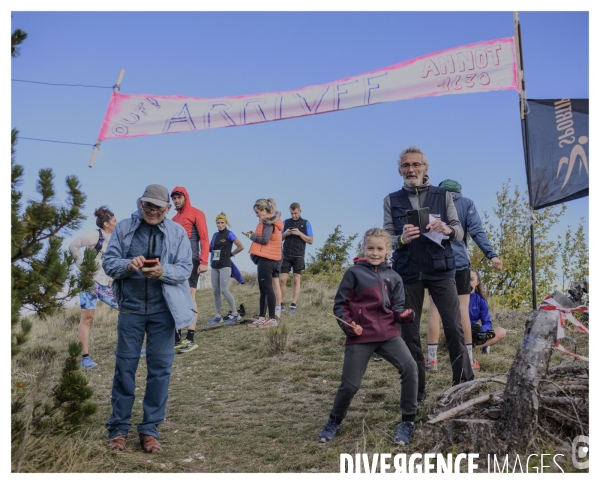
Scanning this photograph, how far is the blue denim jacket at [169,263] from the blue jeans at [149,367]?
188 millimetres

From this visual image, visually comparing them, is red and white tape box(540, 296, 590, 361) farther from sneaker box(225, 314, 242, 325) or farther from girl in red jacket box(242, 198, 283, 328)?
sneaker box(225, 314, 242, 325)

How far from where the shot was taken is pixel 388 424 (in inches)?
197

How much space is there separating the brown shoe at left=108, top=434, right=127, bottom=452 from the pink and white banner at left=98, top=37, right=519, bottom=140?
4577 mm

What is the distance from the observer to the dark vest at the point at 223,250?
11.0 metres

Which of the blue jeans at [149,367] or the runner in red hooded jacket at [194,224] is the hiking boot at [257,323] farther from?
the blue jeans at [149,367]

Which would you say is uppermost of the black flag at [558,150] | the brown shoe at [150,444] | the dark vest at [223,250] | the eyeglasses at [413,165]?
the black flag at [558,150]

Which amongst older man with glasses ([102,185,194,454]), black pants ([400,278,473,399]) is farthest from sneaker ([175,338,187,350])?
black pants ([400,278,473,399])

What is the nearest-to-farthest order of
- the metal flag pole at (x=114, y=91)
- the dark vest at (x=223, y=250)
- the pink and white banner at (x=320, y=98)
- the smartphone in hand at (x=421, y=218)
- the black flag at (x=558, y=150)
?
the smartphone in hand at (x=421, y=218), the black flag at (x=558, y=150), the metal flag pole at (x=114, y=91), the pink and white banner at (x=320, y=98), the dark vest at (x=223, y=250)

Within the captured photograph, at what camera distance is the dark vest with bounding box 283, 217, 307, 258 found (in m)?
11.6

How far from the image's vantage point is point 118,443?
14.9 feet

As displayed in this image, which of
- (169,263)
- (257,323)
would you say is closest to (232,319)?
(257,323)

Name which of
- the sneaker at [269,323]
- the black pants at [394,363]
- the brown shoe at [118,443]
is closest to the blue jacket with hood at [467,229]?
the black pants at [394,363]

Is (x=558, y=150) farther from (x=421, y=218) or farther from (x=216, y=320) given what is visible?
(x=216, y=320)

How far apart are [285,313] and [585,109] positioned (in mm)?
7094
